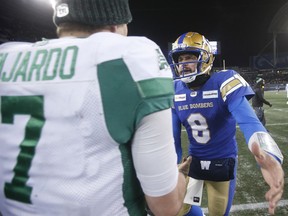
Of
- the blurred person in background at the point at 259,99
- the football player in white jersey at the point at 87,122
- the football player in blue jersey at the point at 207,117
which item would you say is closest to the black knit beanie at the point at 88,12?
the football player in white jersey at the point at 87,122

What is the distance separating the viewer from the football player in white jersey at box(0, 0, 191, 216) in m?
Result: 0.83

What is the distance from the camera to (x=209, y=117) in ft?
7.88

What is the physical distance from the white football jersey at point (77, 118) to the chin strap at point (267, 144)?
732 mm

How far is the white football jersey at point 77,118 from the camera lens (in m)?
0.83

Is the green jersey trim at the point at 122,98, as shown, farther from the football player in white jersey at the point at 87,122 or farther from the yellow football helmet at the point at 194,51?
the yellow football helmet at the point at 194,51

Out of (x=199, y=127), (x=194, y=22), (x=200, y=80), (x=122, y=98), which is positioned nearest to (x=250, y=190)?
(x=199, y=127)

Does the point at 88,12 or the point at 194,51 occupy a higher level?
the point at 88,12

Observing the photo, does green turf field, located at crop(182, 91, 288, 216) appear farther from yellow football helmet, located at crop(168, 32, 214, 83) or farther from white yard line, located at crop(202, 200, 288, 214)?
yellow football helmet, located at crop(168, 32, 214, 83)

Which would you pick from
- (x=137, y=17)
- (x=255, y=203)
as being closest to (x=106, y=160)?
(x=255, y=203)

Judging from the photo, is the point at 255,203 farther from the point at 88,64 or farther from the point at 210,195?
the point at 88,64

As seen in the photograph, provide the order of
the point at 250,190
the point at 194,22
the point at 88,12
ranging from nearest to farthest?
the point at 88,12 < the point at 250,190 < the point at 194,22

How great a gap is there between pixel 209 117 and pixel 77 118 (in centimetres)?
172

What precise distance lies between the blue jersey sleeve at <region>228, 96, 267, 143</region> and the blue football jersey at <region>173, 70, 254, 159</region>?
262mm

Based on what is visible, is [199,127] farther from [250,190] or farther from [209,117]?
[250,190]
